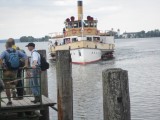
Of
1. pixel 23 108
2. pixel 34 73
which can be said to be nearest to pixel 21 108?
pixel 23 108

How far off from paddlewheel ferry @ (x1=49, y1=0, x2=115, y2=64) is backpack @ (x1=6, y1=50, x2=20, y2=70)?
128 feet

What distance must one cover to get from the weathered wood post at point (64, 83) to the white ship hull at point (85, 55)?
38787 millimetres

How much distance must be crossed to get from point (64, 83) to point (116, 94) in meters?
4.20

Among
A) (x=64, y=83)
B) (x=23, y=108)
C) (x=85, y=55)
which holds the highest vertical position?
(x=64, y=83)

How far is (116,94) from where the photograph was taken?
6.15 meters

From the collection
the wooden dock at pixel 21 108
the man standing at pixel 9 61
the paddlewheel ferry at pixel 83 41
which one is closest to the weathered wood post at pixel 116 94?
the wooden dock at pixel 21 108

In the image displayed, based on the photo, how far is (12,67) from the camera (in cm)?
966

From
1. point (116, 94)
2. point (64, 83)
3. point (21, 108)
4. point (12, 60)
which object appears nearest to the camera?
point (116, 94)

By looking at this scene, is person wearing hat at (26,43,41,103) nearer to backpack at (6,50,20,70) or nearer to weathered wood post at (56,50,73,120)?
backpack at (6,50,20,70)

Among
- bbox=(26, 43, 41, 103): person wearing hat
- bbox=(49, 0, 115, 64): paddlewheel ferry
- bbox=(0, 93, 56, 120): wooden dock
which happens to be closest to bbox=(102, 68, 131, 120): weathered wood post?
bbox=(0, 93, 56, 120): wooden dock

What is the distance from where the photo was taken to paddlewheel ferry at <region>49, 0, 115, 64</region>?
163 ft

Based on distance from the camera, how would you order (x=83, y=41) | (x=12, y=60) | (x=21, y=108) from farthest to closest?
(x=83, y=41), (x=12, y=60), (x=21, y=108)

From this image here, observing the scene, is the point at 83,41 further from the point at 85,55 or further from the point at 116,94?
the point at 116,94

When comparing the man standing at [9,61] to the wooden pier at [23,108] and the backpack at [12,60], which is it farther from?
the wooden pier at [23,108]
